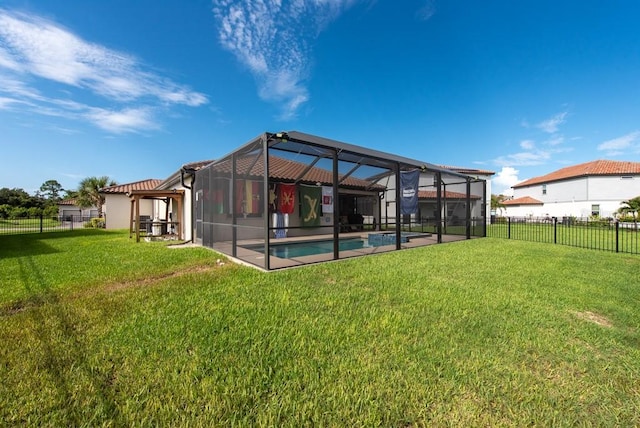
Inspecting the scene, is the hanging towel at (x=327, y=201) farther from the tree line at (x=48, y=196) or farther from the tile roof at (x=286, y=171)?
the tree line at (x=48, y=196)

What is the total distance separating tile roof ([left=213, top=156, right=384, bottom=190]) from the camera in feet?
25.9

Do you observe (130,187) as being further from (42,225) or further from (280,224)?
(280,224)

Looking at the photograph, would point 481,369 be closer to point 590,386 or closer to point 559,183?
point 590,386

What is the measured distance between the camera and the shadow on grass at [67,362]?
1.62 meters

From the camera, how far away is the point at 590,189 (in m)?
28.8

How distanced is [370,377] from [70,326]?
3.08 m

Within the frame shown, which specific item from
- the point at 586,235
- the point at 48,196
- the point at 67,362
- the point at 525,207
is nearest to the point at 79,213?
the point at 67,362

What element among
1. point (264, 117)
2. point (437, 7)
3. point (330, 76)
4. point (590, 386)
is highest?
point (437, 7)

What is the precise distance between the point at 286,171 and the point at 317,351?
9979 mm

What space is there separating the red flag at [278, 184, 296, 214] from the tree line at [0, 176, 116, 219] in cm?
1516

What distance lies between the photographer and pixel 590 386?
6.28ft

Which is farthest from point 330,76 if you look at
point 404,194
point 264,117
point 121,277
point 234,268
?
point 121,277

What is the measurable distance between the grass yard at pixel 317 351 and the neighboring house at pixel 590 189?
32991mm

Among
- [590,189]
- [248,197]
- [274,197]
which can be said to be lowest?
[248,197]
